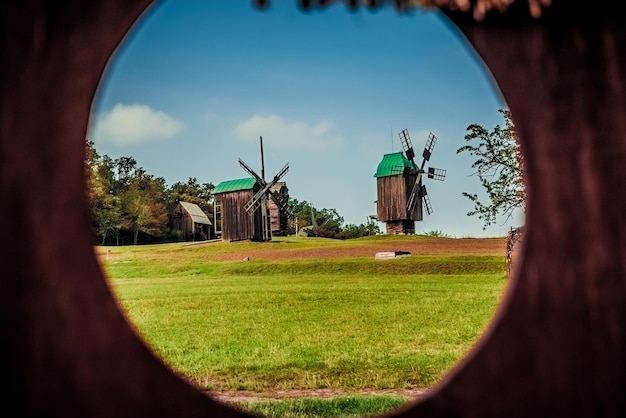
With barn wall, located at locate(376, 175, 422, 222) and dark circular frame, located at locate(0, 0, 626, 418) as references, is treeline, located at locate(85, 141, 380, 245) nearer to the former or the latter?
barn wall, located at locate(376, 175, 422, 222)

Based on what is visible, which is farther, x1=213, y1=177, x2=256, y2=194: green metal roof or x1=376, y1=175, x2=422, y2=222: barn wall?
x1=213, y1=177, x2=256, y2=194: green metal roof

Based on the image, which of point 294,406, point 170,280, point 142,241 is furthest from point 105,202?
point 294,406

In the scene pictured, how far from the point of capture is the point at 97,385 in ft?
9.91

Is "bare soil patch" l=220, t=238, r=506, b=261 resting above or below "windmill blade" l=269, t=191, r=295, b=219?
below

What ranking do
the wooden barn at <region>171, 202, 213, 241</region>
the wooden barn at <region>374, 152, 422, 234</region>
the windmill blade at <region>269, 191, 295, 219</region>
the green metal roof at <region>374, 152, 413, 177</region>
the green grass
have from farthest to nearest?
the wooden barn at <region>171, 202, 213, 241</region> → the windmill blade at <region>269, 191, 295, 219</region> → the wooden barn at <region>374, 152, 422, 234</region> → the green metal roof at <region>374, 152, 413, 177</region> → the green grass

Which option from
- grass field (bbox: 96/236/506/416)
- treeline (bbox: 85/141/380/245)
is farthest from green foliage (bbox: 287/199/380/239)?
grass field (bbox: 96/236/506/416)


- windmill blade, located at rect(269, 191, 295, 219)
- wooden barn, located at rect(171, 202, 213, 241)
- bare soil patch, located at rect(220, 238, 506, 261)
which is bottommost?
bare soil patch, located at rect(220, 238, 506, 261)

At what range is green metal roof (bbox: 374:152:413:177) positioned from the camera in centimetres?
4553

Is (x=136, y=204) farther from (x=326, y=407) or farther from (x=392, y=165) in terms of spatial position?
(x=326, y=407)

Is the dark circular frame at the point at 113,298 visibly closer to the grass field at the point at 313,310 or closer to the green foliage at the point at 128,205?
the grass field at the point at 313,310

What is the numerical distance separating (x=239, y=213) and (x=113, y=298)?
43589mm

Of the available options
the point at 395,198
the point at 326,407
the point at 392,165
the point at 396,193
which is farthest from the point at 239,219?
the point at 326,407

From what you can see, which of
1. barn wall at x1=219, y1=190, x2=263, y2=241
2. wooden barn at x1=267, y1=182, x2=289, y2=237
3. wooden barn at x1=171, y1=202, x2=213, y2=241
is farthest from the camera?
wooden barn at x1=171, y1=202, x2=213, y2=241

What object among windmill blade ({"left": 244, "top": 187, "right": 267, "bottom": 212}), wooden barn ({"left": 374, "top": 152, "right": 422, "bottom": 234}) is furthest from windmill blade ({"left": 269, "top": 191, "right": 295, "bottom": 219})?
wooden barn ({"left": 374, "top": 152, "right": 422, "bottom": 234})
